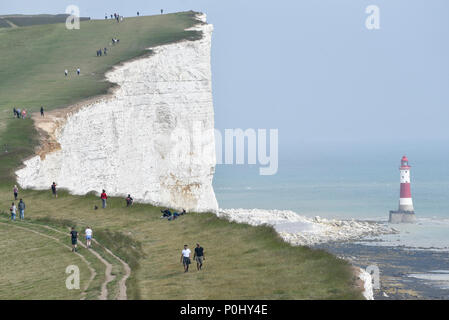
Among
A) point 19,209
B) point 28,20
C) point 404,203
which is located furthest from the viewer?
point 28,20

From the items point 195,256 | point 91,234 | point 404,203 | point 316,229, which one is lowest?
point 316,229

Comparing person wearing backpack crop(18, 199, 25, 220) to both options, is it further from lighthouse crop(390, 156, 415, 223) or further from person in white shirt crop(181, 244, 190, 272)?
lighthouse crop(390, 156, 415, 223)

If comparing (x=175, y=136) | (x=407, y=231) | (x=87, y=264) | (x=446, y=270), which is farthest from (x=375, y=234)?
(x=87, y=264)

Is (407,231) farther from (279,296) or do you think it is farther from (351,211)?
(279,296)

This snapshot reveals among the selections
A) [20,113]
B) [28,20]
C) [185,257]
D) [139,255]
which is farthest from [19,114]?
[28,20]

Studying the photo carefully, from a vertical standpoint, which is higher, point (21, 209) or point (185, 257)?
point (21, 209)

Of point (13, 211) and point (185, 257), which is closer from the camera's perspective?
point (185, 257)

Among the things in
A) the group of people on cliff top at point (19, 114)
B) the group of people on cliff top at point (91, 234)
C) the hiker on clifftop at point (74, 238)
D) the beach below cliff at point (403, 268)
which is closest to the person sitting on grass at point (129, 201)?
the group of people on cliff top at point (91, 234)

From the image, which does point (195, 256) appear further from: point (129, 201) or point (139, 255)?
point (129, 201)

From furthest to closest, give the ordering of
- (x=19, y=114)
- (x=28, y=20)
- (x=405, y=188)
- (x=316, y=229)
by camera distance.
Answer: (x=28, y=20) → (x=405, y=188) → (x=316, y=229) → (x=19, y=114)

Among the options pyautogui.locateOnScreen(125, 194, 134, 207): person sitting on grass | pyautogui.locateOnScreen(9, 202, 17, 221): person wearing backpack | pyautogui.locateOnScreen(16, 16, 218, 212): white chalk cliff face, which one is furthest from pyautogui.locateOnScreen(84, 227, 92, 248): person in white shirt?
pyautogui.locateOnScreen(16, 16, 218, 212): white chalk cliff face
